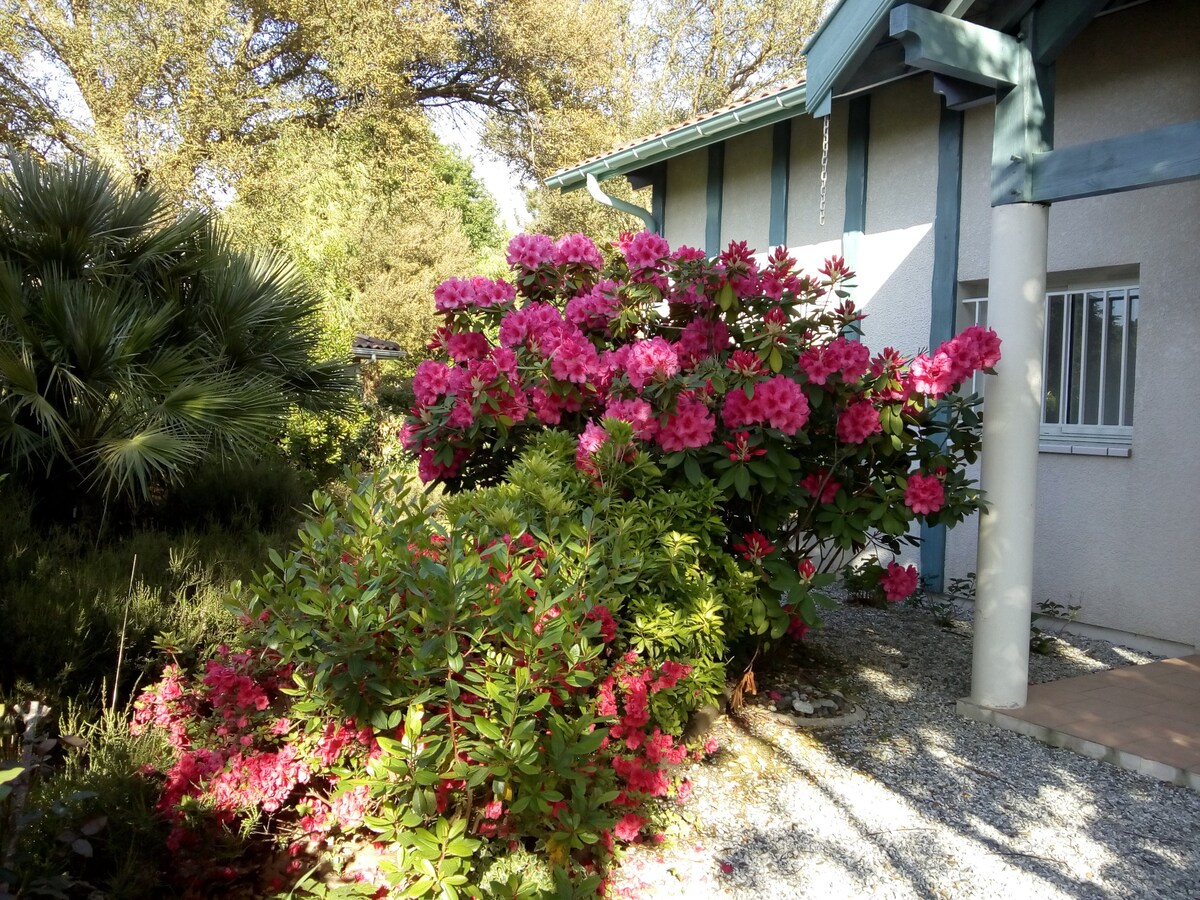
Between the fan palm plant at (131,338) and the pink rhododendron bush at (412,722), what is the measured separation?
2.15 m

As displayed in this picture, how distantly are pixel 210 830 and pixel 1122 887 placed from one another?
9.07 ft

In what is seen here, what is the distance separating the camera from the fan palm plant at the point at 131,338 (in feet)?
15.7

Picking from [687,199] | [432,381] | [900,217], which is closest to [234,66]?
[687,199]

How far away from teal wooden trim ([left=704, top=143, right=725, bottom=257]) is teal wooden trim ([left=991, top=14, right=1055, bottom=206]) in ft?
15.3

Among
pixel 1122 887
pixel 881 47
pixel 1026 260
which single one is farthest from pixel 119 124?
pixel 1122 887

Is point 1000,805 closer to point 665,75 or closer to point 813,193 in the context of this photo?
point 813,193

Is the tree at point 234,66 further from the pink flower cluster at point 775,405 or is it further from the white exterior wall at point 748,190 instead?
the pink flower cluster at point 775,405

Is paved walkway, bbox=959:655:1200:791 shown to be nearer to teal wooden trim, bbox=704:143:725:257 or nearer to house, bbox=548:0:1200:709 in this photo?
house, bbox=548:0:1200:709

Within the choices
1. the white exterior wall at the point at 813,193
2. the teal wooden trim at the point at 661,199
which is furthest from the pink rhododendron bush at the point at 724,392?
the teal wooden trim at the point at 661,199

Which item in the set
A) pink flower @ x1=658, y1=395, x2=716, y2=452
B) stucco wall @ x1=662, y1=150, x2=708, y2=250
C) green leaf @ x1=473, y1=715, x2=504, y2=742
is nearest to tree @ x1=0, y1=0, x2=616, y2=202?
stucco wall @ x1=662, y1=150, x2=708, y2=250

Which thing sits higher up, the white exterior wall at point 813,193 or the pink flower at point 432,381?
the white exterior wall at point 813,193

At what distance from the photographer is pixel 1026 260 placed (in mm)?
4324

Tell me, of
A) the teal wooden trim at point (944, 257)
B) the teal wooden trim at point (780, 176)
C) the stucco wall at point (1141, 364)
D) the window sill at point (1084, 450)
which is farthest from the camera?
the teal wooden trim at point (780, 176)

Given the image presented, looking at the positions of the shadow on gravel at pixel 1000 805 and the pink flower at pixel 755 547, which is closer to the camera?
the shadow on gravel at pixel 1000 805
